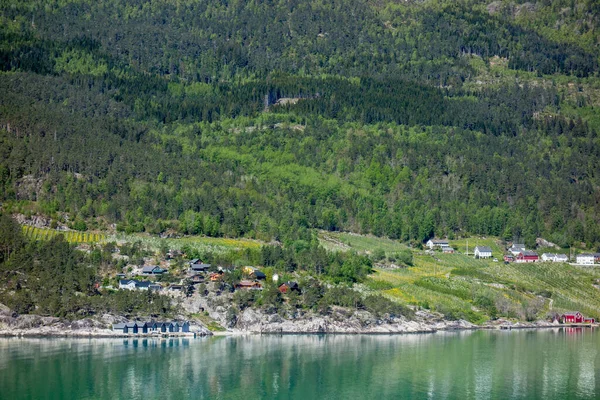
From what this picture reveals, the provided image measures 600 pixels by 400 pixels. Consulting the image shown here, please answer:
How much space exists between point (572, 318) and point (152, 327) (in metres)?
56.4

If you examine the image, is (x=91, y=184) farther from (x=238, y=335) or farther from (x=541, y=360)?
(x=541, y=360)

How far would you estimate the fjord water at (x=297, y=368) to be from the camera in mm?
81375

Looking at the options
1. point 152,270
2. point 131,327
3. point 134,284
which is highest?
point 152,270

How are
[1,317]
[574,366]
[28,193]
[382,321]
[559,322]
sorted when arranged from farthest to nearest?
[28,193], [559,322], [382,321], [1,317], [574,366]

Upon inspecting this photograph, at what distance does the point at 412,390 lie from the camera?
3248 inches

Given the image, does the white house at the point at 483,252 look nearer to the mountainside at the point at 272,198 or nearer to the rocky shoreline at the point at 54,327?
the mountainside at the point at 272,198

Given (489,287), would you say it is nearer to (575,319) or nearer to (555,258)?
(575,319)

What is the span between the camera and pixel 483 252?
150000 mm

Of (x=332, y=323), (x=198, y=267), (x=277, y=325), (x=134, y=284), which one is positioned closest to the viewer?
(x=277, y=325)

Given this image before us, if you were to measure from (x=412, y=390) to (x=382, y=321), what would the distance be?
1230 inches

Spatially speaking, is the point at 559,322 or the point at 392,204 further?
the point at 392,204

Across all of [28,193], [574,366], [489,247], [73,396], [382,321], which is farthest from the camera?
[489,247]

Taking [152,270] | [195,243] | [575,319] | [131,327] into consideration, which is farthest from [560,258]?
[131,327]

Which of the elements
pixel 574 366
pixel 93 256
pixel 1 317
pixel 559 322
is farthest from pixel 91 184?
pixel 574 366
